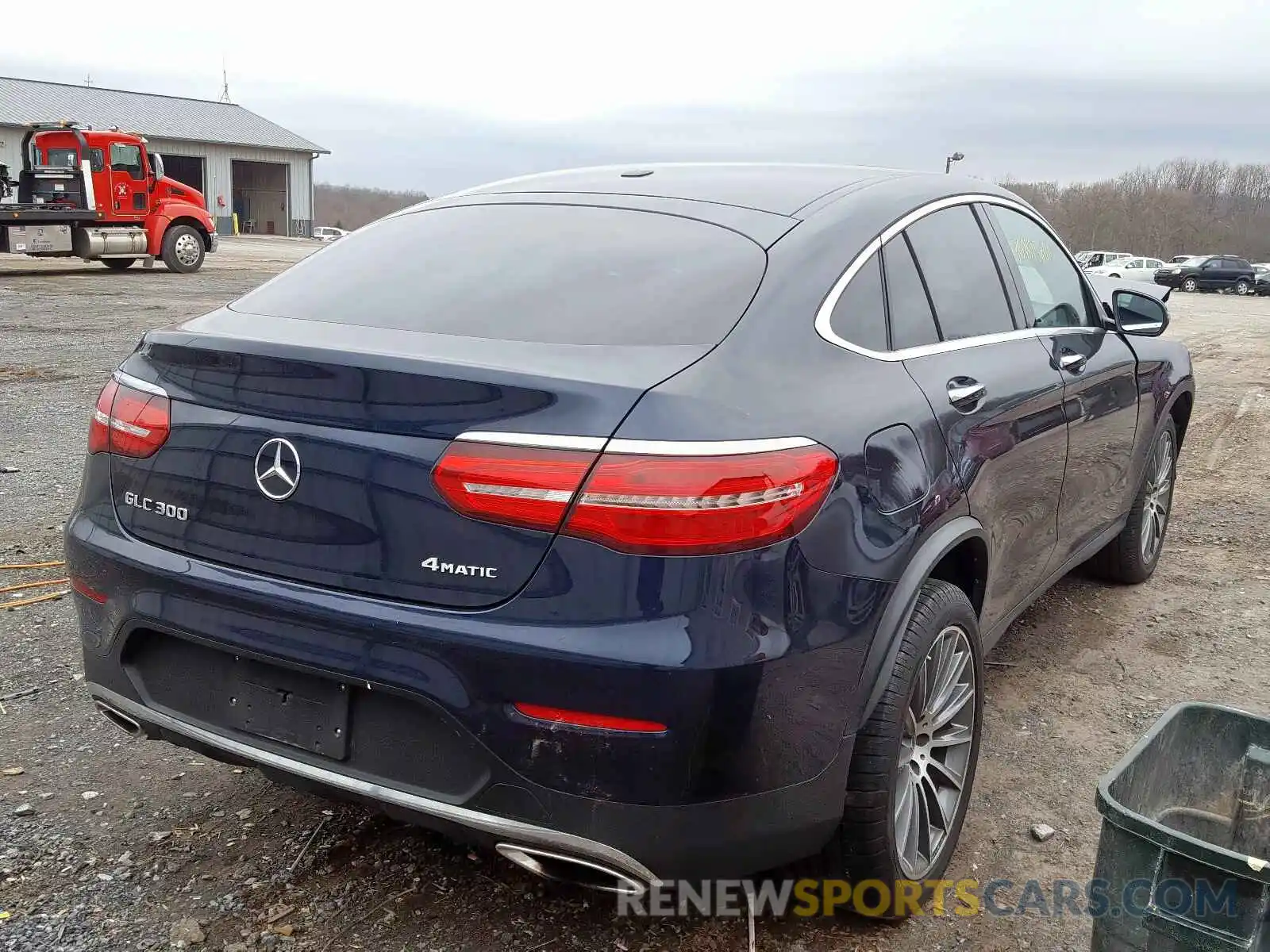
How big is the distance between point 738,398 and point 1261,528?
5110mm

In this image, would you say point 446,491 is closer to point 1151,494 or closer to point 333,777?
point 333,777

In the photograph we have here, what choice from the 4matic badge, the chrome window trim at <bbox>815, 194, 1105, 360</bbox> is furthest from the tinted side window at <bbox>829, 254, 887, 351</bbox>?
the 4matic badge

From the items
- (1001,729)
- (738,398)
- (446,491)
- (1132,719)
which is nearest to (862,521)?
(738,398)

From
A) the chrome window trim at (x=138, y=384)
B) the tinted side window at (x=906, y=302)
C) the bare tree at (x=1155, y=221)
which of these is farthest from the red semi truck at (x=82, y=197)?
the bare tree at (x=1155, y=221)

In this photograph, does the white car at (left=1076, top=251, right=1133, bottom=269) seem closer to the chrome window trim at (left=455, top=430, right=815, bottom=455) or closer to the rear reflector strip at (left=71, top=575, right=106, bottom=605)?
the chrome window trim at (left=455, top=430, right=815, bottom=455)

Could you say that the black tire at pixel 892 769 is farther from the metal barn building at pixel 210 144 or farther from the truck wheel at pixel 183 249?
the metal barn building at pixel 210 144

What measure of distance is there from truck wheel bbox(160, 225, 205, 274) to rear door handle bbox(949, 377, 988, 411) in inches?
888

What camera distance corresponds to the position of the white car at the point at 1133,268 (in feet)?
137

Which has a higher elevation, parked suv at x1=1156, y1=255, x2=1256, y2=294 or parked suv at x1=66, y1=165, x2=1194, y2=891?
parked suv at x1=66, y1=165, x2=1194, y2=891

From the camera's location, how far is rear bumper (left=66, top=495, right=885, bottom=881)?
1984 millimetres

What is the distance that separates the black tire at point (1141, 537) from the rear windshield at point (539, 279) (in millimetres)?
2879

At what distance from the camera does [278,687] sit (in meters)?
2.22

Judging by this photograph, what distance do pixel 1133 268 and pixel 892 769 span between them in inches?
1838

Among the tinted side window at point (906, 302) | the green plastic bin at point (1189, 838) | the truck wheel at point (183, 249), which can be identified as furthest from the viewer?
the truck wheel at point (183, 249)
